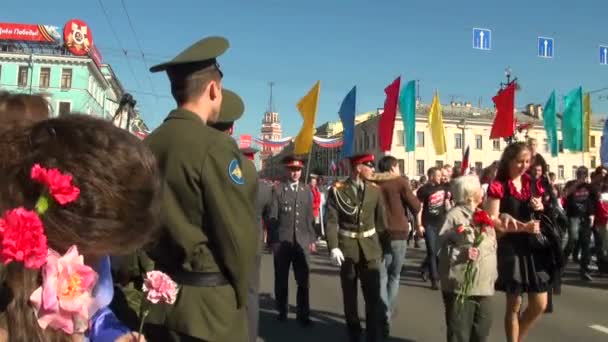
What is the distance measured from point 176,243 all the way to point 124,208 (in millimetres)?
964

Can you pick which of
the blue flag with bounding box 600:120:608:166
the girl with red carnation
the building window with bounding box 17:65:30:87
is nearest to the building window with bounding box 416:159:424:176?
the building window with bounding box 17:65:30:87

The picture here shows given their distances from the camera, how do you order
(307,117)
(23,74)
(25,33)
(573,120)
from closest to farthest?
(307,117) → (573,120) → (23,74) → (25,33)

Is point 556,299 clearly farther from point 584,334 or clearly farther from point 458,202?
point 458,202

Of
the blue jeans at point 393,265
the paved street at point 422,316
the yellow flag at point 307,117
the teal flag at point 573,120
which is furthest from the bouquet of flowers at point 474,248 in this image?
the teal flag at point 573,120

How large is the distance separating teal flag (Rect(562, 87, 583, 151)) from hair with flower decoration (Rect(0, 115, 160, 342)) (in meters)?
17.3

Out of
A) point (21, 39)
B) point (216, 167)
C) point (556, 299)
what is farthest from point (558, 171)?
point (216, 167)

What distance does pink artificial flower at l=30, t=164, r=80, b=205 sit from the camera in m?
1.09

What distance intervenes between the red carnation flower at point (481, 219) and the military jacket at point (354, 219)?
1426 millimetres

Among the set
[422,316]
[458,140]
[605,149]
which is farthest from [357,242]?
[458,140]

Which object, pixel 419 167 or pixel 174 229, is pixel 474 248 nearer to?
pixel 174 229

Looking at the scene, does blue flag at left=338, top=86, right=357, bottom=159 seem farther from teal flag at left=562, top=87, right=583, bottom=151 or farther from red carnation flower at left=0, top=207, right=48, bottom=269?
red carnation flower at left=0, top=207, right=48, bottom=269

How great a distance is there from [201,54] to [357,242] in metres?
3.47

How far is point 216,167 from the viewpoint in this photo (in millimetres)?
2100

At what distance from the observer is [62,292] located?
44.5 inches
